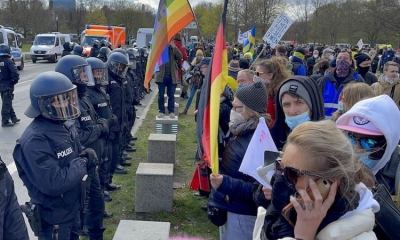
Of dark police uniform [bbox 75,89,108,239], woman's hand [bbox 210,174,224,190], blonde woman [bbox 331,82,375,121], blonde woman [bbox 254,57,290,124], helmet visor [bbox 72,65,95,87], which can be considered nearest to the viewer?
woman's hand [bbox 210,174,224,190]

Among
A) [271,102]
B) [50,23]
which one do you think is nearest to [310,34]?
[50,23]

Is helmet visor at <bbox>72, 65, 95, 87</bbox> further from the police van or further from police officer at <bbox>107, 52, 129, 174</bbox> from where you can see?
the police van

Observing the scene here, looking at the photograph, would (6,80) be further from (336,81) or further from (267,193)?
(267,193)

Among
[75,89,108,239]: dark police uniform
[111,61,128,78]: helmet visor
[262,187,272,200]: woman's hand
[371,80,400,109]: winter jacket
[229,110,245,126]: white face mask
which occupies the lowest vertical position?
[75,89,108,239]: dark police uniform

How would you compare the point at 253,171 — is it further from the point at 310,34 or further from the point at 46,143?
the point at 310,34

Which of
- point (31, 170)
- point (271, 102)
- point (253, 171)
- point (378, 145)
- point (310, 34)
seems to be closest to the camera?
point (378, 145)

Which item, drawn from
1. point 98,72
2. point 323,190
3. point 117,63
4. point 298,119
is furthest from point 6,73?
point 323,190

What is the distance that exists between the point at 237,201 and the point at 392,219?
1453 mm

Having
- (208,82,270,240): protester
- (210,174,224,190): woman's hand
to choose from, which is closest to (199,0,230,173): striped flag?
(210,174,224,190): woman's hand

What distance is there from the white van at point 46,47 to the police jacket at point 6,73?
23195 millimetres

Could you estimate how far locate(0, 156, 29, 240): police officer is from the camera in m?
2.75

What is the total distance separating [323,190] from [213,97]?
160 cm

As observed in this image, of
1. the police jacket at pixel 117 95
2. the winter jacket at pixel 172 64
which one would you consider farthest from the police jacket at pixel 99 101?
the winter jacket at pixel 172 64

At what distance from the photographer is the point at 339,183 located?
168 cm
